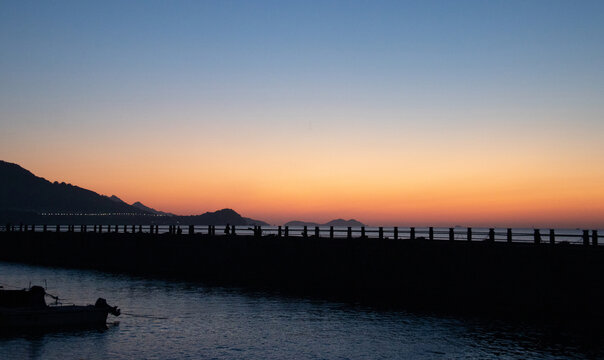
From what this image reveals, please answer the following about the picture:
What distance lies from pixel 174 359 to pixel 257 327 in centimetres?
734

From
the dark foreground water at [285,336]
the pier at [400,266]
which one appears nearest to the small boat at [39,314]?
the dark foreground water at [285,336]

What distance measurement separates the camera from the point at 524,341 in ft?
85.1

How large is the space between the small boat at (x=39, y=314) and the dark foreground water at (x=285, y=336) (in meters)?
1.12

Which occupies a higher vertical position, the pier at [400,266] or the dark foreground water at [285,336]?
the pier at [400,266]

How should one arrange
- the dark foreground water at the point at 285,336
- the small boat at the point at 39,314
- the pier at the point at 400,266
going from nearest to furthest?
1. the dark foreground water at the point at 285,336
2. the small boat at the point at 39,314
3. the pier at the point at 400,266

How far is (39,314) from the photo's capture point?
28625mm

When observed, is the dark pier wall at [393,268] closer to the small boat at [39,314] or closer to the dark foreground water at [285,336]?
the dark foreground water at [285,336]

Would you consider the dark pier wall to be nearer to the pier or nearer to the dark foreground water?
the pier

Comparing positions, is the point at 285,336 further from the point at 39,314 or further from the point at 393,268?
the point at 393,268

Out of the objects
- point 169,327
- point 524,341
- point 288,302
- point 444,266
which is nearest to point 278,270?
point 288,302

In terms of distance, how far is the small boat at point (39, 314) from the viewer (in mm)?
28156

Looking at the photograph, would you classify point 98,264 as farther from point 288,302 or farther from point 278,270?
point 288,302

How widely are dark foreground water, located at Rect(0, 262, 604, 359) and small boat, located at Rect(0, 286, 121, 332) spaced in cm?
112

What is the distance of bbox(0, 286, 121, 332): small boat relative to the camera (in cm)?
2816
